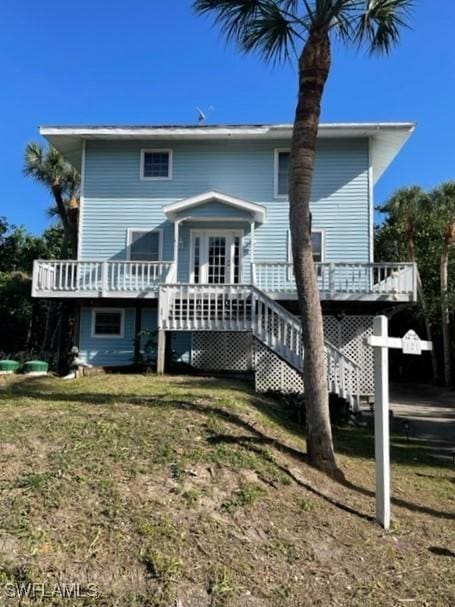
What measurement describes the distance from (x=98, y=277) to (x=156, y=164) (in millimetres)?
4435

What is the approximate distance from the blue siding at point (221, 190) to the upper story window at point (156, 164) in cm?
20

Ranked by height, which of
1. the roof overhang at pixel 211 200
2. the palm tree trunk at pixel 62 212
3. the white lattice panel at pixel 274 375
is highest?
the palm tree trunk at pixel 62 212

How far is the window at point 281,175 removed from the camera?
16.8 m

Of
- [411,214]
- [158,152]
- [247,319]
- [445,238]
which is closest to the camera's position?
[247,319]

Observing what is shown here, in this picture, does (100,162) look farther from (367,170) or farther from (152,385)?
(152,385)

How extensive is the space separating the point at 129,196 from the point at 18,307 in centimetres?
1236

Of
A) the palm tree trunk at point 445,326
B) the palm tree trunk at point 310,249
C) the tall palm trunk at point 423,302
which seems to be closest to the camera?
the palm tree trunk at point 310,249

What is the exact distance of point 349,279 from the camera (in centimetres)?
1518

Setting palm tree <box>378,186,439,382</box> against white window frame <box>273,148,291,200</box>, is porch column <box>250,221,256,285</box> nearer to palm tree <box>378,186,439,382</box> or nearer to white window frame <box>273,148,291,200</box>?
white window frame <box>273,148,291,200</box>

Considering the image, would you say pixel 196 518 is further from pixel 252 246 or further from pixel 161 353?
pixel 252 246

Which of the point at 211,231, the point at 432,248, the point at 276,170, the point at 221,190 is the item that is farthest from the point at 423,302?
the point at 211,231

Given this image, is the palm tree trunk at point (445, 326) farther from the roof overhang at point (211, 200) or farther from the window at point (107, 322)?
the window at point (107, 322)

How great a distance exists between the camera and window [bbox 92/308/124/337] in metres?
16.7

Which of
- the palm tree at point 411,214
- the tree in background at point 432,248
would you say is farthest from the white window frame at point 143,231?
the palm tree at point 411,214
